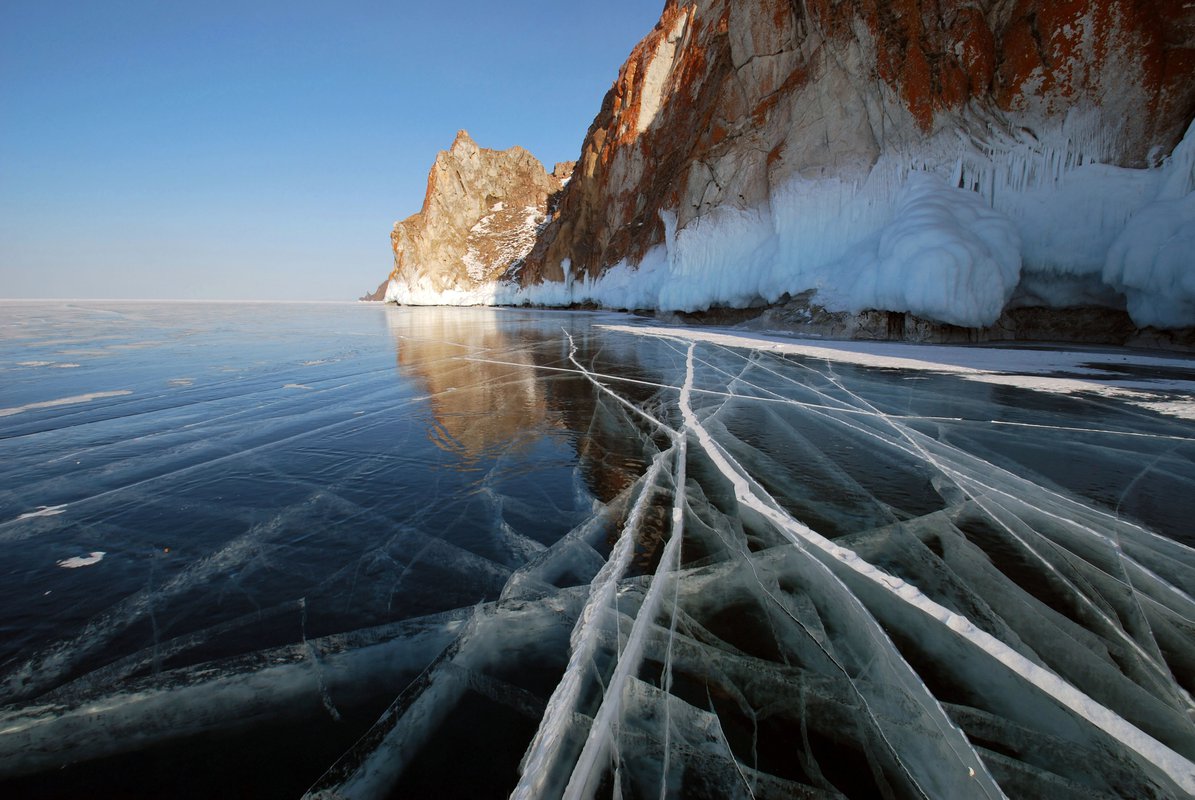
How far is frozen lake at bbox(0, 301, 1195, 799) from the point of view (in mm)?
1308

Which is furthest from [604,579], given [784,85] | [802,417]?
[784,85]

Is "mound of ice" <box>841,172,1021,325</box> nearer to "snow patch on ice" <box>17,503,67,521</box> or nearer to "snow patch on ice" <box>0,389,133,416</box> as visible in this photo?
"snow patch on ice" <box>17,503,67,521</box>

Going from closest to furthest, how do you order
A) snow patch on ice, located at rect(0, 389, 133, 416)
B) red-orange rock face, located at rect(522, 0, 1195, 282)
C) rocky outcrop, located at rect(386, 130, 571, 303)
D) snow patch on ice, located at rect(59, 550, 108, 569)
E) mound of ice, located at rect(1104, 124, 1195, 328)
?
snow patch on ice, located at rect(59, 550, 108, 569) → snow patch on ice, located at rect(0, 389, 133, 416) → mound of ice, located at rect(1104, 124, 1195, 328) → red-orange rock face, located at rect(522, 0, 1195, 282) → rocky outcrop, located at rect(386, 130, 571, 303)

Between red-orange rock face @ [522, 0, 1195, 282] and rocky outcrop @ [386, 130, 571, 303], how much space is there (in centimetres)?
3545

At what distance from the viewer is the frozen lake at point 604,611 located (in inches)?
51.5

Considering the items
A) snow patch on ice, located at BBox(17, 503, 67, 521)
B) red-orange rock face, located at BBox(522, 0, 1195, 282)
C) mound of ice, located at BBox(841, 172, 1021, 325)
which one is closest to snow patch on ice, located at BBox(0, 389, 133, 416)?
snow patch on ice, located at BBox(17, 503, 67, 521)

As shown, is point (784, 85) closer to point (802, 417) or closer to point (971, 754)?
point (802, 417)

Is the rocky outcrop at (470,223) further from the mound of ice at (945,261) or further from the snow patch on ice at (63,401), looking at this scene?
the snow patch on ice at (63,401)

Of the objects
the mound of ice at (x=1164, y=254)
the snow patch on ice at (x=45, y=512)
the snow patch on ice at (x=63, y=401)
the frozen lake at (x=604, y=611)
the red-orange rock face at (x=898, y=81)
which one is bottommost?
the frozen lake at (x=604, y=611)

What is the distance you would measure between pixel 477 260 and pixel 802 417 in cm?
5669

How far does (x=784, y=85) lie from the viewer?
614 inches

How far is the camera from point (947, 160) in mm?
11969

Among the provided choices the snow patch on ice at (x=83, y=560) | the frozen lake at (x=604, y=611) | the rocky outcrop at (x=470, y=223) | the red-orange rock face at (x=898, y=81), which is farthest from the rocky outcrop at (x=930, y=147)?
the rocky outcrop at (x=470, y=223)

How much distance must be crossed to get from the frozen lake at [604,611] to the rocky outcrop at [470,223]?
166 feet
